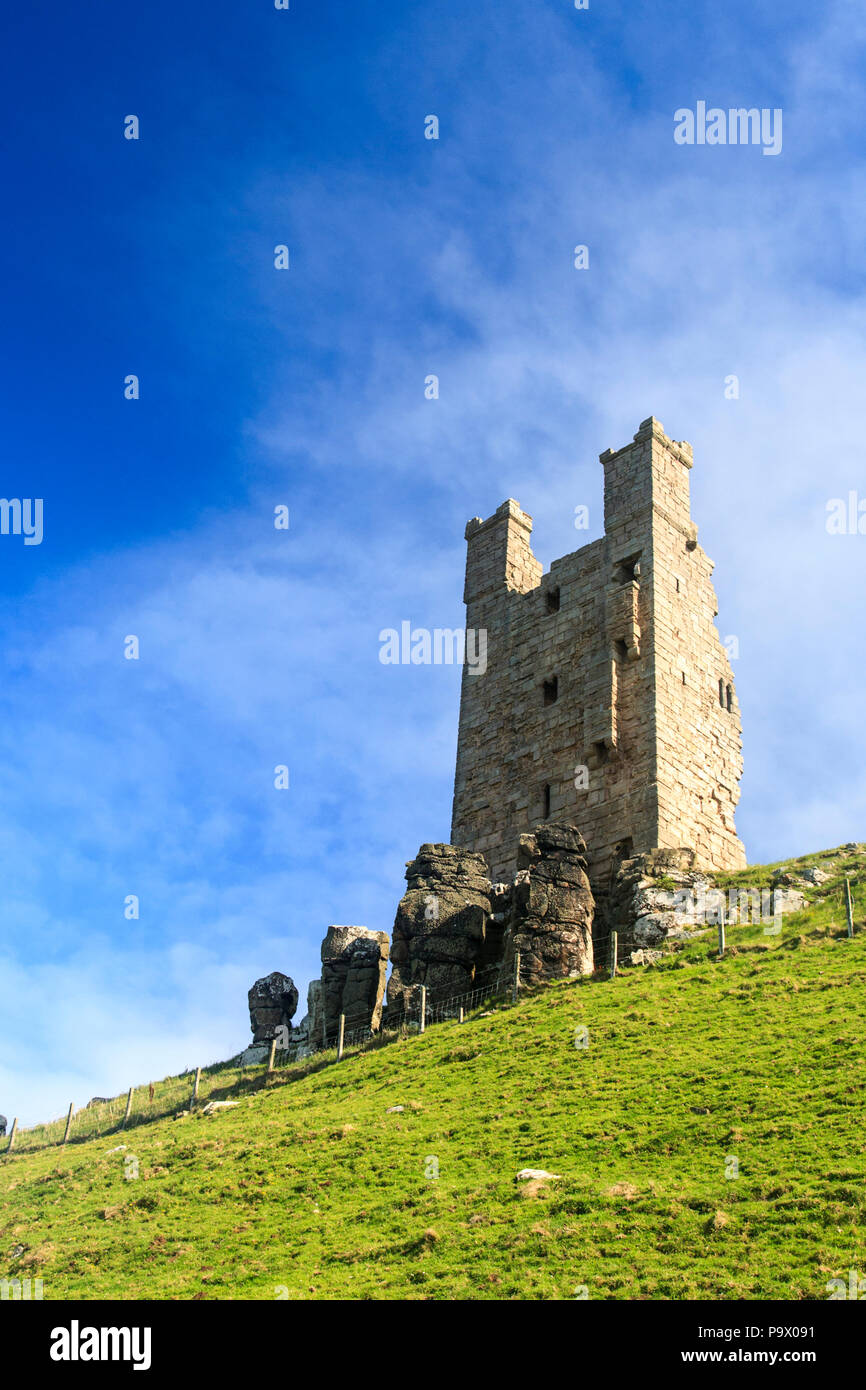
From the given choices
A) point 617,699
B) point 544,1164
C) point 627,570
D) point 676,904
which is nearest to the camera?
point 544,1164

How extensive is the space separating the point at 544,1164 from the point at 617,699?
23217mm

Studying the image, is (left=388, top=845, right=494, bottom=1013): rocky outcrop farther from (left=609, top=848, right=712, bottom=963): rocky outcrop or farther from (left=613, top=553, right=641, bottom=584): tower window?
(left=613, top=553, right=641, bottom=584): tower window

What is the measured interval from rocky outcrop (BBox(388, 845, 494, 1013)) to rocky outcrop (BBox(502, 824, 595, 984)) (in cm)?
170

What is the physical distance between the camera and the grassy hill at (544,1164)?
1795 cm

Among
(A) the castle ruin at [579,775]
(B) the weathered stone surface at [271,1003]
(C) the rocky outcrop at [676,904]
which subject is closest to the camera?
(C) the rocky outcrop at [676,904]

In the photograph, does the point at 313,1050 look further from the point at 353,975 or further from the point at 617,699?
the point at 617,699

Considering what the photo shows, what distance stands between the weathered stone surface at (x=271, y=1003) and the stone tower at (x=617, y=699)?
8174 millimetres

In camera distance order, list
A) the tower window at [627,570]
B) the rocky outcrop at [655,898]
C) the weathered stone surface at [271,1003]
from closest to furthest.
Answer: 1. the rocky outcrop at [655,898]
2. the tower window at [627,570]
3. the weathered stone surface at [271,1003]

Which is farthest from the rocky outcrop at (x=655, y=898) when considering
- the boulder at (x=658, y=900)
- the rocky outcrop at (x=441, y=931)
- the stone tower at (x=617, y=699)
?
the rocky outcrop at (x=441, y=931)

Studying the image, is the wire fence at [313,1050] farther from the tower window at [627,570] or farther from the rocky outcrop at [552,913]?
the tower window at [627,570]

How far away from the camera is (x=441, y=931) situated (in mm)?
39750

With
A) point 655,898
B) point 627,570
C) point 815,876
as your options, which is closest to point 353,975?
point 655,898
